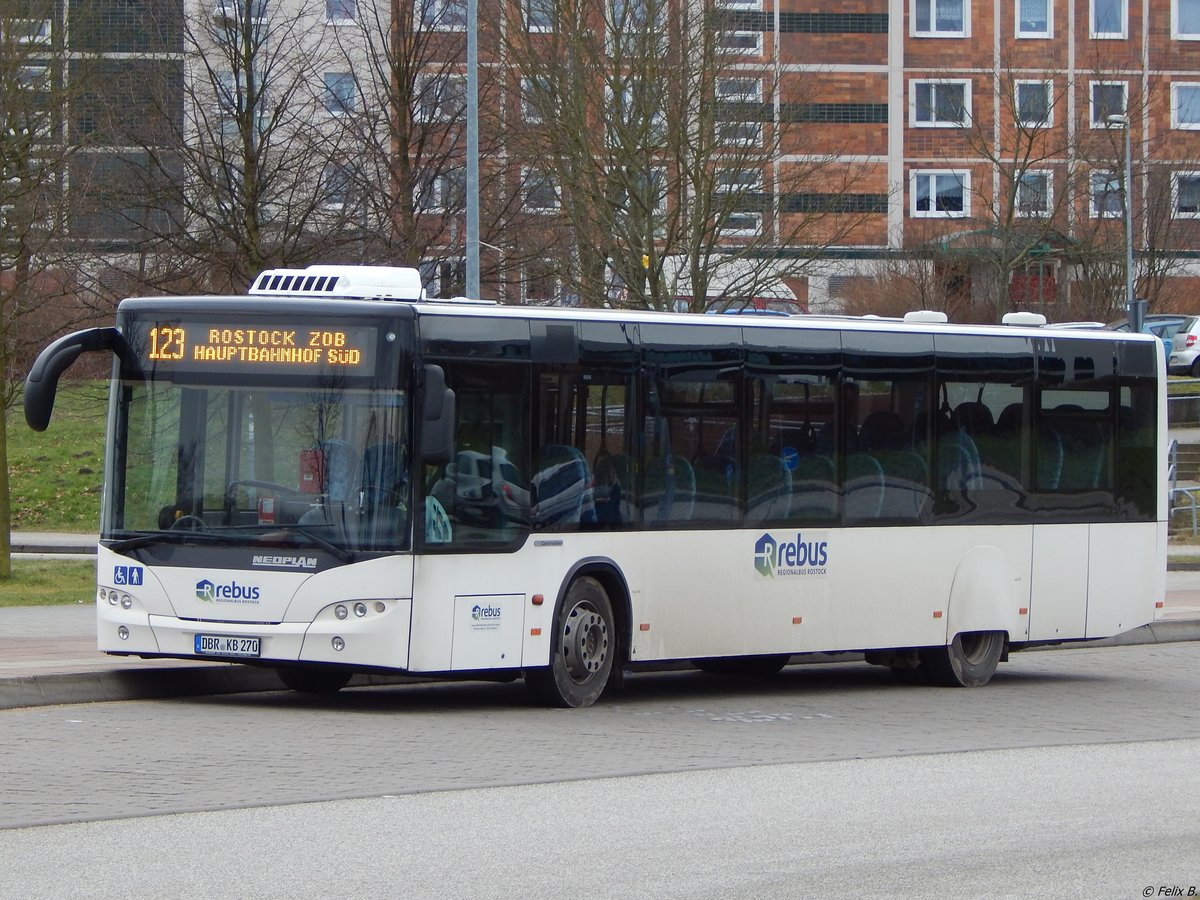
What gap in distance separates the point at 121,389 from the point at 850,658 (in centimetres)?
834

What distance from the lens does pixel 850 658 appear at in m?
19.2

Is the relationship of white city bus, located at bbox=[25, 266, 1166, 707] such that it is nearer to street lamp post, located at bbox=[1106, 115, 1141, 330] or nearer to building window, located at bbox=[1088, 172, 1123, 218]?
street lamp post, located at bbox=[1106, 115, 1141, 330]

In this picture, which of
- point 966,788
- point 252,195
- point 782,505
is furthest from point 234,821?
point 252,195

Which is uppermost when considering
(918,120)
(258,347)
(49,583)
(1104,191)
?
(918,120)

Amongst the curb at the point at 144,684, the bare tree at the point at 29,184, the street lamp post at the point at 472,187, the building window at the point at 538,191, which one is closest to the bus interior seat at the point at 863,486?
the curb at the point at 144,684

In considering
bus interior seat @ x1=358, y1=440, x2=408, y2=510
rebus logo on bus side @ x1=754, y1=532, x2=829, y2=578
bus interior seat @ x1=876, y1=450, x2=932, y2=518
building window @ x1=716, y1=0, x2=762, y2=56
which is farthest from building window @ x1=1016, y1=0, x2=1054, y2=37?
bus interior seat @ x1=358, y1=440, x2=408, y2=510

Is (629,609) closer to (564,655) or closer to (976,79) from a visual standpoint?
(564,655)

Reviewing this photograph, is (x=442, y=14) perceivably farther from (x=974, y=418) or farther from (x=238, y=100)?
(x=974, y=418)

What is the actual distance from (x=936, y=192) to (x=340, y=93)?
52.6 m

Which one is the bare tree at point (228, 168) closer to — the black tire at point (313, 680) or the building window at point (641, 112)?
the building window at point (641, 112)

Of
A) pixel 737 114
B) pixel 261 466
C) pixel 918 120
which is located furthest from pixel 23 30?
pixel 918 120

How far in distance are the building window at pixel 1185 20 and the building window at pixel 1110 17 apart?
86.8 inches

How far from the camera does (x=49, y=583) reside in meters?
24.8

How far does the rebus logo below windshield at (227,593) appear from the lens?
12.9m
